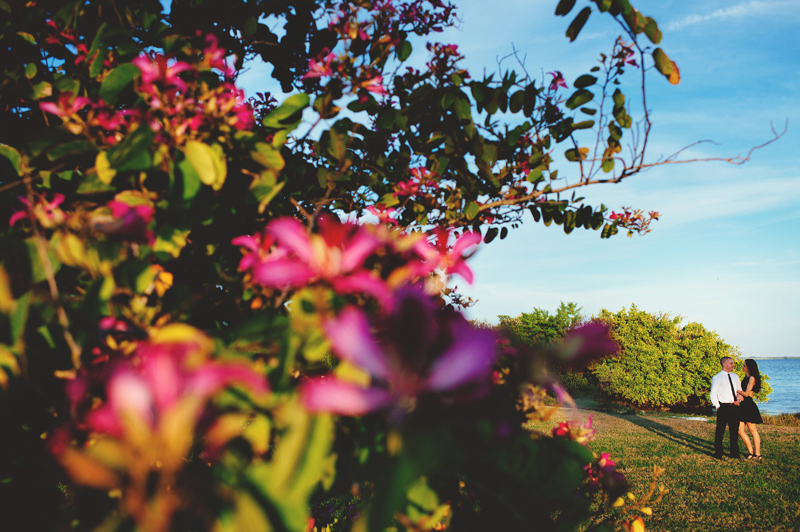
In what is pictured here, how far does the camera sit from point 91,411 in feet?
2.72

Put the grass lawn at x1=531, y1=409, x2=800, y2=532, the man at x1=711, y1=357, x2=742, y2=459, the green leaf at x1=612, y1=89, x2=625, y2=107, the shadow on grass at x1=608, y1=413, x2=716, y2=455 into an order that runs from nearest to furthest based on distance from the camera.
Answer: the green leaf at x1=612, y1=89, x2=625, y2=107
the grass lawn at x1=531, y1=409, x2=800, y2=532
the man at x1=711, y1=357, x2=742, y2=459
the shadow on grass at x1=608, y1=413, x2=716, y2=455

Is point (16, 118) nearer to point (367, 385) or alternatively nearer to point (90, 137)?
point (90, 137)

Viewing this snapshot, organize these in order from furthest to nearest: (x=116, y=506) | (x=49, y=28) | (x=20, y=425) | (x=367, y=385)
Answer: (x=49, y=28) → (x=20, y=425) → (x=116, y=506) → (x=367, y=385)

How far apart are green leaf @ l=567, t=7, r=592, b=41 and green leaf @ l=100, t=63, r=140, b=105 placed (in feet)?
3.85

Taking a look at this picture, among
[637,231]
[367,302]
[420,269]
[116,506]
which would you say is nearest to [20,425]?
[116,506]

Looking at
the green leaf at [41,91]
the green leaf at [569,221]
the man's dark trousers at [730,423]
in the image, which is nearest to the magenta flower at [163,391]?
the green leaf at [41,91]

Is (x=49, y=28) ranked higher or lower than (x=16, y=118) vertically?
higher

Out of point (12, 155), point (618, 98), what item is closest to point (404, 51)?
point (618, 98)

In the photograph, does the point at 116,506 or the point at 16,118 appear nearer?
the point at 116,506

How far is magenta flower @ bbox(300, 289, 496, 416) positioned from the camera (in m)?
0.48

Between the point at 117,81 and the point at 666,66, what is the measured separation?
147cm

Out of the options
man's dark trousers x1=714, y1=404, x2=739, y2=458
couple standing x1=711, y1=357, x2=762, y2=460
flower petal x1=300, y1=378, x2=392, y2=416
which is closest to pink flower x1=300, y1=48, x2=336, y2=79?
flower petal x1=300, y1=378, x2=392, y2=416

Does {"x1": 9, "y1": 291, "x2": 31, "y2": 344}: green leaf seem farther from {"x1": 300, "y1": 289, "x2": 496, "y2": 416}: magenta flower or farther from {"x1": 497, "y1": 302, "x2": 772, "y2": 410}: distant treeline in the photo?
{"x1": 497, "y1": 302, "x2": 772, "y2": 410}: distant treeline

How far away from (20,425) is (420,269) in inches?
46.1
